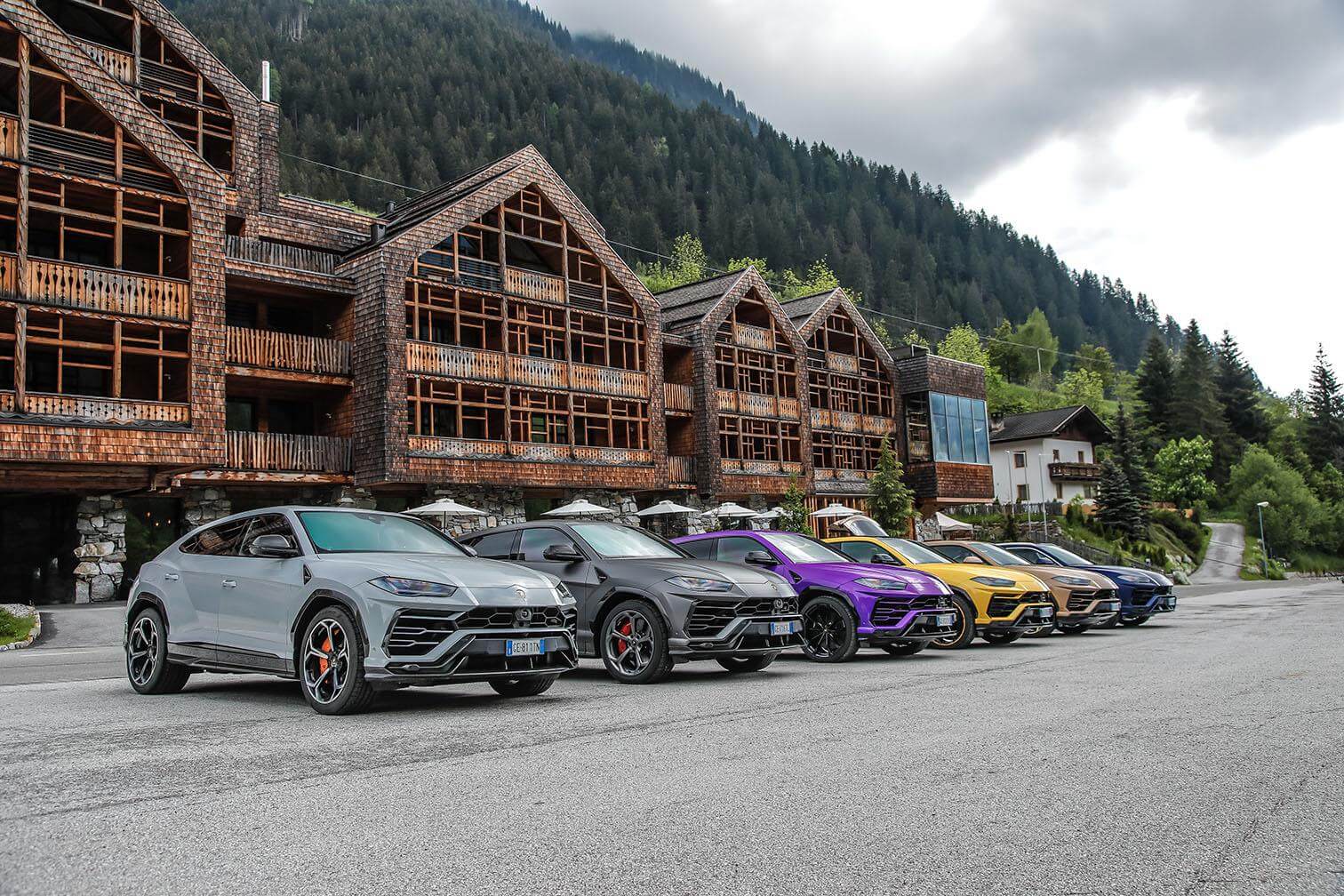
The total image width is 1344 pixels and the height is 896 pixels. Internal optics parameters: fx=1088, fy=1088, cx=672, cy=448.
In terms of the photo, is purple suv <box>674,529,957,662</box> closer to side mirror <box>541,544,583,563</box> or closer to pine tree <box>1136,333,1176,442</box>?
side mirror <box>541,544,583,563</box>

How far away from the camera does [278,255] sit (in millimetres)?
32406

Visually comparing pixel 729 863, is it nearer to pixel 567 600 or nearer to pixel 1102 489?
pixel 567 600

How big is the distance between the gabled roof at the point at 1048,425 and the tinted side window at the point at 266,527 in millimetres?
70066

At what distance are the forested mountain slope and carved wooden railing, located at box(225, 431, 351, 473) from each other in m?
76.3

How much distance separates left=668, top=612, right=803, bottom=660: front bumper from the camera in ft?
34.7

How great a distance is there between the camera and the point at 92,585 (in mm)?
27797

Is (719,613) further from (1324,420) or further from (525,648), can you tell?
(1324,420)

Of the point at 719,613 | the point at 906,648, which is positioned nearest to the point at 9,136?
the point at 719,613

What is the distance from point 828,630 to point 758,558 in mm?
1299

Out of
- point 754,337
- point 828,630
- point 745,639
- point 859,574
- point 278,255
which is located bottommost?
point 828,630

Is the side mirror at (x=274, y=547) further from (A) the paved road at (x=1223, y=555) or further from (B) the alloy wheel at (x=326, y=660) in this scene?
(A) the paved road at (x=1223, y=555)

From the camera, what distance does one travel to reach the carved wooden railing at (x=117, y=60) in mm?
31422

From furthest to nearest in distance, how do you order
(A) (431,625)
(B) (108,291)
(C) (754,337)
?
(C) (754,337), (B) (108,291), (A) (431,625)

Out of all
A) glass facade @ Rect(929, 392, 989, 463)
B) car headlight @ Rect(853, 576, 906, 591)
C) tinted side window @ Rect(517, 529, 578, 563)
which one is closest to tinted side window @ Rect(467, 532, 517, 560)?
tinted side window @ Rect(517, 529, 578, 563)
